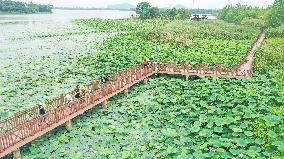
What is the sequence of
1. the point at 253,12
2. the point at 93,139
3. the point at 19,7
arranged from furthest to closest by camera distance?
the point at 19,7 < the point at 253,12 < the point at 93,139

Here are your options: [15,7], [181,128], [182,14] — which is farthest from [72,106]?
[15,7]

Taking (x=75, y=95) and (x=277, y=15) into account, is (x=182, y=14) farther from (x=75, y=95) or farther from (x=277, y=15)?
(x=75, y=95)

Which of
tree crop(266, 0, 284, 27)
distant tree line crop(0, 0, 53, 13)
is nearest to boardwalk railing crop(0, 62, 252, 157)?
tree crop(266, 0, 284, 27)

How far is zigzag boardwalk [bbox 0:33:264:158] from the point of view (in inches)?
412

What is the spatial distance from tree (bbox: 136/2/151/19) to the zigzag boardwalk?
2254 inches

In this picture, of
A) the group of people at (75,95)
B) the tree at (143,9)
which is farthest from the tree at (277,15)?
the group of people at (75,95)

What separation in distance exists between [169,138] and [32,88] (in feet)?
30.6

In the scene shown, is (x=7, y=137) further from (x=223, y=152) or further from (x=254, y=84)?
(x=254, y=84)

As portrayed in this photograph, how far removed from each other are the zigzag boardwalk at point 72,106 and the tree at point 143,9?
57262mm

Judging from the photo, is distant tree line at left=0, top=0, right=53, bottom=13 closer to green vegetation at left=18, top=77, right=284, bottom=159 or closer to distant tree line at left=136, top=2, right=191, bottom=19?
distant tree line at left=136, top=2, right=191, bottom=19

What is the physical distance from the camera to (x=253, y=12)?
69.1m

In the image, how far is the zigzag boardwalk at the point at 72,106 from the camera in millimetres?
10464

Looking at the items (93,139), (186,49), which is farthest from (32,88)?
(186,49)

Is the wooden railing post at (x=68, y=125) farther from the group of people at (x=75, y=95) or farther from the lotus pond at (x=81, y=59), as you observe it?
the lotus pond at (x=81, y=59)
